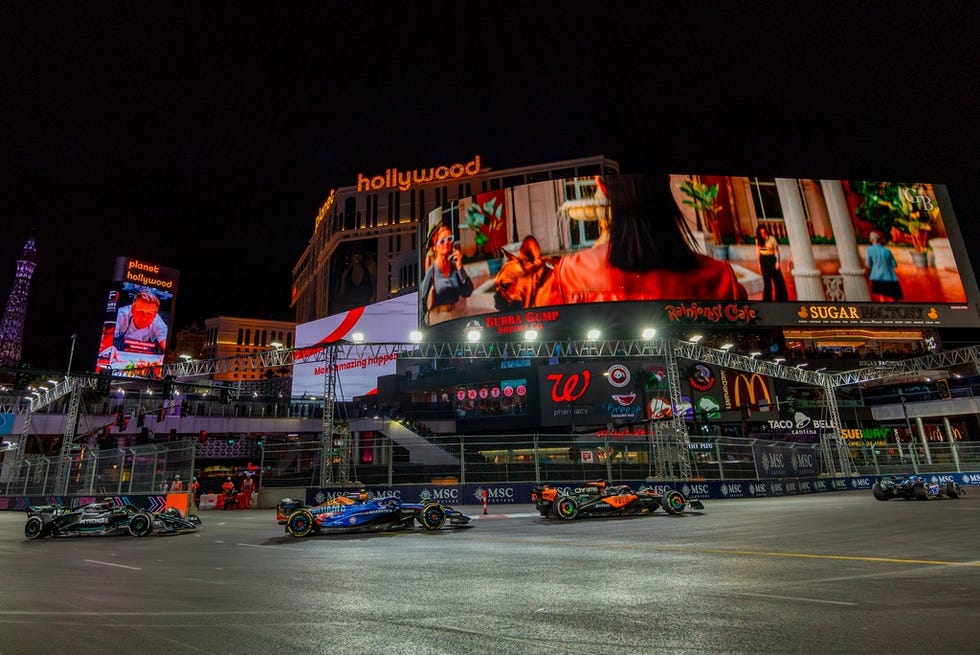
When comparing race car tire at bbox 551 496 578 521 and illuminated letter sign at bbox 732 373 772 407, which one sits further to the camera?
illuminated letter sign at bbox 732 373 772 407

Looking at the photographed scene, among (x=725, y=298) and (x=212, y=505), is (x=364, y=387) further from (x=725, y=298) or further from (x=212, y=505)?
(x=725, y=298)

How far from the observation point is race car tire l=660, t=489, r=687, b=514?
16578mm

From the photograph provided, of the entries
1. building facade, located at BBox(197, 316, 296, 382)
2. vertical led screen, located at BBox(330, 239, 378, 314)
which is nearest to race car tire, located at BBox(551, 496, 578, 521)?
vertical led screen, located at BBox(330, 239, 378, 314)

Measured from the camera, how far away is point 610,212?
51469 millimetres

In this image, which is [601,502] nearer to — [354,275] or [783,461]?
[783,461]

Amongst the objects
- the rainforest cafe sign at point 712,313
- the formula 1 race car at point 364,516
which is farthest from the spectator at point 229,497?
the rainforest cafe sign at point 712,313

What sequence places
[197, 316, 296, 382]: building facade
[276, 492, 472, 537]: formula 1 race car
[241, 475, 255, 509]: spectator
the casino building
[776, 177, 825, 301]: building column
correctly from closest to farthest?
[276, 492, 472, 537]: formula 1 race car < [241, 475, 255, 509]: spectator < the casino building < [776, 177, 825, 301]: building column < [197, 316, 296, 382]: building facade

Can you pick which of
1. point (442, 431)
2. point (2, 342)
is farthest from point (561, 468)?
point (2, 342)

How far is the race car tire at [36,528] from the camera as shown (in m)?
14.9

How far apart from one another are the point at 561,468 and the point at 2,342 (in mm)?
147875

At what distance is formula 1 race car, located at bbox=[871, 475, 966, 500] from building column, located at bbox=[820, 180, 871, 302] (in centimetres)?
3625

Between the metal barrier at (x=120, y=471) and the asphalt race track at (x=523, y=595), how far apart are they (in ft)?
31.3

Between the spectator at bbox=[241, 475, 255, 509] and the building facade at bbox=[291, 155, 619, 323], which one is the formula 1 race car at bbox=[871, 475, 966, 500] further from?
the building facade at bbox=[291, 155, 619, 323]

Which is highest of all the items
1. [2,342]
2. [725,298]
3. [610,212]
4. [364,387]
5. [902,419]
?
[2,342]
